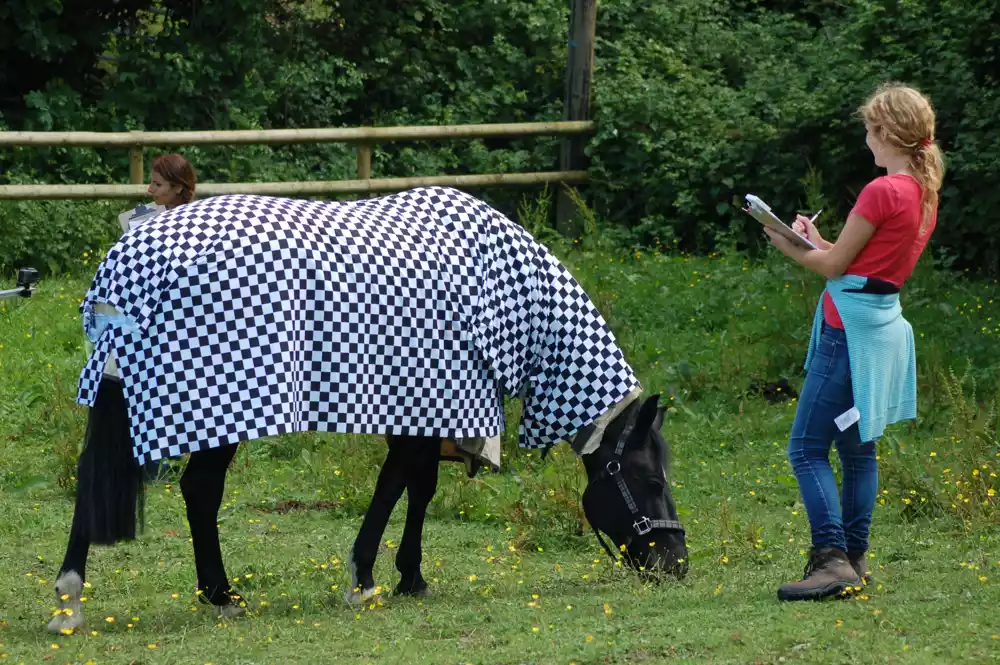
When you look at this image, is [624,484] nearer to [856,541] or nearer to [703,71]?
[856,541]

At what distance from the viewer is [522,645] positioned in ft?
14.8

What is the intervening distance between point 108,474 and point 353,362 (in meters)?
0.91

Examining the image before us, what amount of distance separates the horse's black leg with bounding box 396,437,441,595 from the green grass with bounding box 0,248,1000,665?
120 millimetres

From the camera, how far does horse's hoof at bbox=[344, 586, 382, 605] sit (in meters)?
5.38

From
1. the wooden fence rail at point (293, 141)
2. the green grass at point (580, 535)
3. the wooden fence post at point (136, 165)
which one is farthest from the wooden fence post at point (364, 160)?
the green grass at point (580, 535)

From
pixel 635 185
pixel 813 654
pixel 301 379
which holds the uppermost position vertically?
pixel 301 379

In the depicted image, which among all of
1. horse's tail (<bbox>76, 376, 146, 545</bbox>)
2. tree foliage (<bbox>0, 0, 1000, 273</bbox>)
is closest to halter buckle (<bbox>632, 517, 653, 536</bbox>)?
horse's tail (<bbox>76, 376, 146, 545</bbox>)

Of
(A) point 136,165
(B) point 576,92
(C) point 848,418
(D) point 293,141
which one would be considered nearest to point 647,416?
(C) point 848,418

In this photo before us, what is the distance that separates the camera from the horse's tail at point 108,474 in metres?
5.03

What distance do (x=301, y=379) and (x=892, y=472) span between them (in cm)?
300

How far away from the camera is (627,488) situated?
546cm

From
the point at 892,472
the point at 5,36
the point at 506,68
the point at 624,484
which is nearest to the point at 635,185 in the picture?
the point at 506,68

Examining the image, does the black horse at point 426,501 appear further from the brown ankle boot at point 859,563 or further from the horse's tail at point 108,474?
the brown ankle boot at point 859,563

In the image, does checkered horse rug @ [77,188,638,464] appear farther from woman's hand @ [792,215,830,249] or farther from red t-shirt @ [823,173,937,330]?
red t-shirt @ [823,173,937,330]
